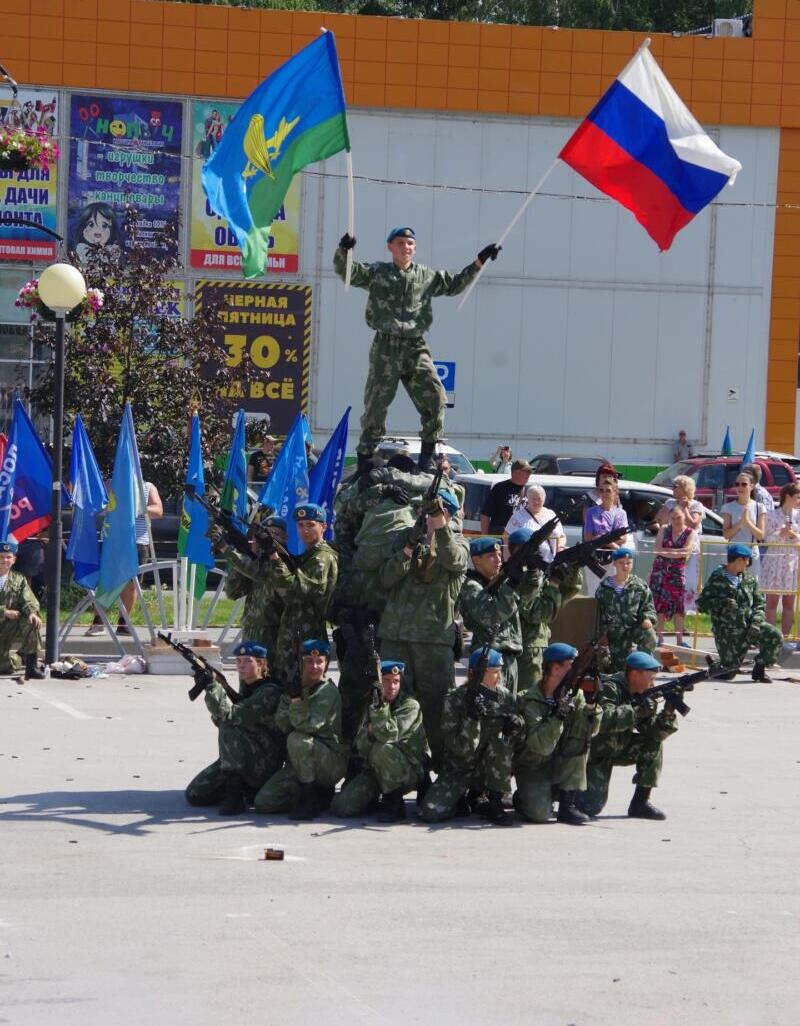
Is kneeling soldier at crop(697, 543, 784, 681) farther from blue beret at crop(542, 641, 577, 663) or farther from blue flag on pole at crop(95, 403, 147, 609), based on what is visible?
blue beret at crop(542, 641, 577, 663)

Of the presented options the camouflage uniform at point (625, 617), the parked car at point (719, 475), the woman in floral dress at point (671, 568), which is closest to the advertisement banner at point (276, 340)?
the parked car at point (719, 475)

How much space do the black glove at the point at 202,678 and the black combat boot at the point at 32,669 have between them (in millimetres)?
5004

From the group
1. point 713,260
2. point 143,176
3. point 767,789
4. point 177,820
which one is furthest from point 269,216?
point 713,260

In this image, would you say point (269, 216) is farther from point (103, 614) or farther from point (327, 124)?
point (103, 614)

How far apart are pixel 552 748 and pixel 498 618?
0.90 metres

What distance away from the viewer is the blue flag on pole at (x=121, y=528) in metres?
14.8

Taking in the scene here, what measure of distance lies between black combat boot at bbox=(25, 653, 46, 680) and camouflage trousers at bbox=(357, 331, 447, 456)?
4365 millimetres

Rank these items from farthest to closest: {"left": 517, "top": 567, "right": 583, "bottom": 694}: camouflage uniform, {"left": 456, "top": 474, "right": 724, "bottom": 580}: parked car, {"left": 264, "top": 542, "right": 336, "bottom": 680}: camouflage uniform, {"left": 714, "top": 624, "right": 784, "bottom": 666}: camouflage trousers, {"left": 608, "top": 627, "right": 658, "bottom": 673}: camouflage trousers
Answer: {"left": 456, "top": 474, "right": 724, "bottom": 580}: parked car, {"left": 714, "top": 624, "right": 784, "bottom": 666}: camouflage trousers, {"left": 608, "top": 627, "right": 658, "bottom": 673}: camouflage trousers, {"left": 517, "top": 567, "right": 583, "bottom": 694}: camouflage uniform, {"left": 264, "top": 542, "right": 336, "bottom": 680}: camouflage uniform

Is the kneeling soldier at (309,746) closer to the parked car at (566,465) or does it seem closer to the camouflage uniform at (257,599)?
the camouflage uniform at (257,599)

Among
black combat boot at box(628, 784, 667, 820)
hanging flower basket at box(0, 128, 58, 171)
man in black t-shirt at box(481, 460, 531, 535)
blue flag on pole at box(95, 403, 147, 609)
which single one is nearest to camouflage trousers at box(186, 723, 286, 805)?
black combat boot at box(628, 784, 667, 820)

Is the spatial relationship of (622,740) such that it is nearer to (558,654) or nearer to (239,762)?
(558,654)

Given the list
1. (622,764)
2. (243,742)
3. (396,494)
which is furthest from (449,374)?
(243,742)

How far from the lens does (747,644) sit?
15.6 metres

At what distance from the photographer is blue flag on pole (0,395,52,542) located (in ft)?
48.8
